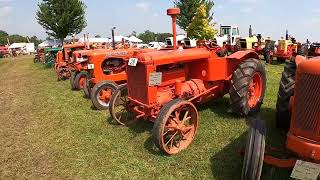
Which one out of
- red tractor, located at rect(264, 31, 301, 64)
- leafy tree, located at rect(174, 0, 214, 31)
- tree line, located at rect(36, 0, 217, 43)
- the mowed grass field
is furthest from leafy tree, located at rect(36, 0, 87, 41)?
the mowed grass field

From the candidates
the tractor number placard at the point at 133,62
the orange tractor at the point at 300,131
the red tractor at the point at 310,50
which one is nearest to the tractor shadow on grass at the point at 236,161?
the orange tractor at the point at 300,131

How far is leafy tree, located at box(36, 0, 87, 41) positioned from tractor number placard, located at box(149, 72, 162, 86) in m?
25.2

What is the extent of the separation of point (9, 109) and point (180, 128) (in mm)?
5558

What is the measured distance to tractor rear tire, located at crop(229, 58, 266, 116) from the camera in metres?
5.64

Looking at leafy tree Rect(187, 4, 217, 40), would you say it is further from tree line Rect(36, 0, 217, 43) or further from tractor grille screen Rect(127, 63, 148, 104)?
tractor grille screen Rect(127, 63, 148, 104)

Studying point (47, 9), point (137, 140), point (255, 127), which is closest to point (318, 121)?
point (255, 127)

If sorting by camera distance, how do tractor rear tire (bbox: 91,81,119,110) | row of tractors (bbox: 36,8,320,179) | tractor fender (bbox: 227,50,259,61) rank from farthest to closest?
tractor rear tire (bbox: 91,81,119,110) < tractor fender (bbox: 227,50,259,61) < row of tractors (bbox: 36,8,320,179)

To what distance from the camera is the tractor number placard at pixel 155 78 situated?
16.8 feet

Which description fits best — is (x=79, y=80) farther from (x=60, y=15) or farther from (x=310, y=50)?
(x=60, y=15)

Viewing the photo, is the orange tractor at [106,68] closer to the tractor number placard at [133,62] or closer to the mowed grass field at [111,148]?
the mowed grass field at [111,148]

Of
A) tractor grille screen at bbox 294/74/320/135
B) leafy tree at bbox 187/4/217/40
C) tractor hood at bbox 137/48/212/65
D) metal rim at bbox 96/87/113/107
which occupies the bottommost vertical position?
metal rim at bbox 96/87/113/107

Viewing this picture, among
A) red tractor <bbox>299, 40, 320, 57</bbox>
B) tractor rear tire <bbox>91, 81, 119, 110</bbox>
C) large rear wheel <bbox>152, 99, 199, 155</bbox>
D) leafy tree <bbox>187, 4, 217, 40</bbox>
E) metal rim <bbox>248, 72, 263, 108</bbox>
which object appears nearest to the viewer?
large rear wheel <bbox>152, 99, 199, 155</bbox>

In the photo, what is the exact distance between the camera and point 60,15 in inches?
1129

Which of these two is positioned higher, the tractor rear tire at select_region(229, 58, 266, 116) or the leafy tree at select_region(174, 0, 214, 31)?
the leafy tree at select_region(174, 0, 214, 31)
